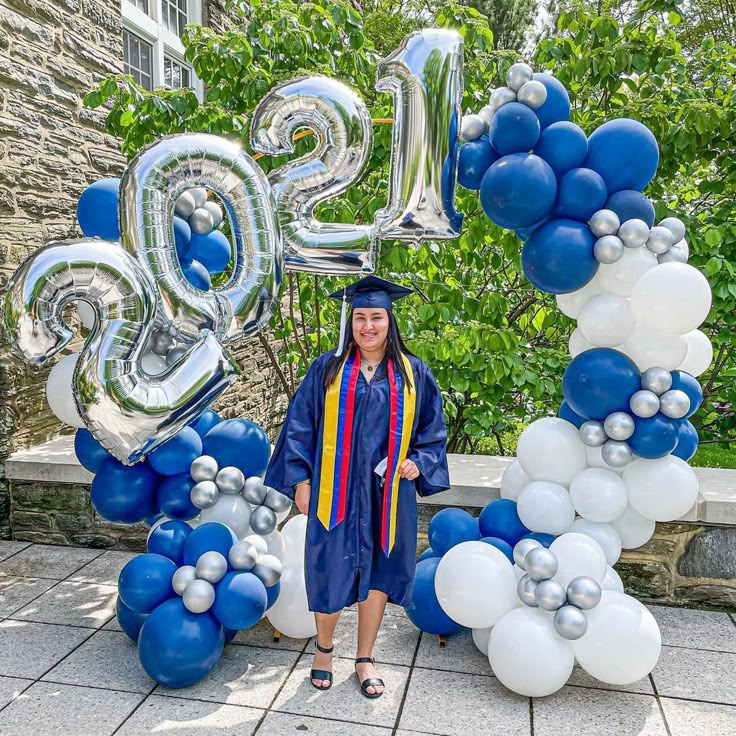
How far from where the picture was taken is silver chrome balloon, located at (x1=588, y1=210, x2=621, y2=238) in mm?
2850

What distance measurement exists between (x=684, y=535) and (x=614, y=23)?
8.52 ft

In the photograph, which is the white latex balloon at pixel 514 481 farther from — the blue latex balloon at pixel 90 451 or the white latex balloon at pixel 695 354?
the blue latex balloon at pixel 90 451

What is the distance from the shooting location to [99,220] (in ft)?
10.5

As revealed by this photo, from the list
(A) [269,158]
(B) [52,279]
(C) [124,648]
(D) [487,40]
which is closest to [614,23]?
(D) [487,40]

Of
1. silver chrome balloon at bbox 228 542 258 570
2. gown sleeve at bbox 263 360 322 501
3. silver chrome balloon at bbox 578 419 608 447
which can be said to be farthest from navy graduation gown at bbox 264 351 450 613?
silver chrome balloon at bbox 578 419 608 447

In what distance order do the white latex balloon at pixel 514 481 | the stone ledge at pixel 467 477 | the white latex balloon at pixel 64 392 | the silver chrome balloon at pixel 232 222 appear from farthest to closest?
1. the stone ledge at pixel 467 477
2. the white latex balloon at pixel 64 392
3. the white latex balloon at pixel 514 481
4. the silver chrome balloon at pixel 232 222

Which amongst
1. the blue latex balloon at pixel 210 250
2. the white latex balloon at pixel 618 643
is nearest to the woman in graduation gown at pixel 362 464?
the white latex balloon at pixel 618 643

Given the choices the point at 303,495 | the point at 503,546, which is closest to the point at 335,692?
the point at 303,495

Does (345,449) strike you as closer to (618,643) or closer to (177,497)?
→ (177,497)

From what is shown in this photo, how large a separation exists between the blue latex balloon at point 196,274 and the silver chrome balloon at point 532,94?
1.52m

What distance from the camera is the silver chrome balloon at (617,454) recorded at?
2930mm

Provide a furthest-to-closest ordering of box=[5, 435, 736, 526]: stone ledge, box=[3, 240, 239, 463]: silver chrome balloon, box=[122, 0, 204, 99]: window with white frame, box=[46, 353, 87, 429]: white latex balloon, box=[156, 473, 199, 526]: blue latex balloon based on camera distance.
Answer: box=[122, 0, 204, 99]: window with white frame < box=[5, 435, 736, 526]: stone ledge < box=[46, 353, 87, 429]: white latex balloon < box=[156, 473, 199, 526]: blue latex balloon < box=[3, 240, 239, 463]: silver chrome balloon

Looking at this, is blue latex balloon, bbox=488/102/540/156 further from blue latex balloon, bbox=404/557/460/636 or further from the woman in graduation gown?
blue latex balloon, bbox=404/557/460/636

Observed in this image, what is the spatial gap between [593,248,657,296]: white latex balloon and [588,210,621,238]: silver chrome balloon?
113mm
